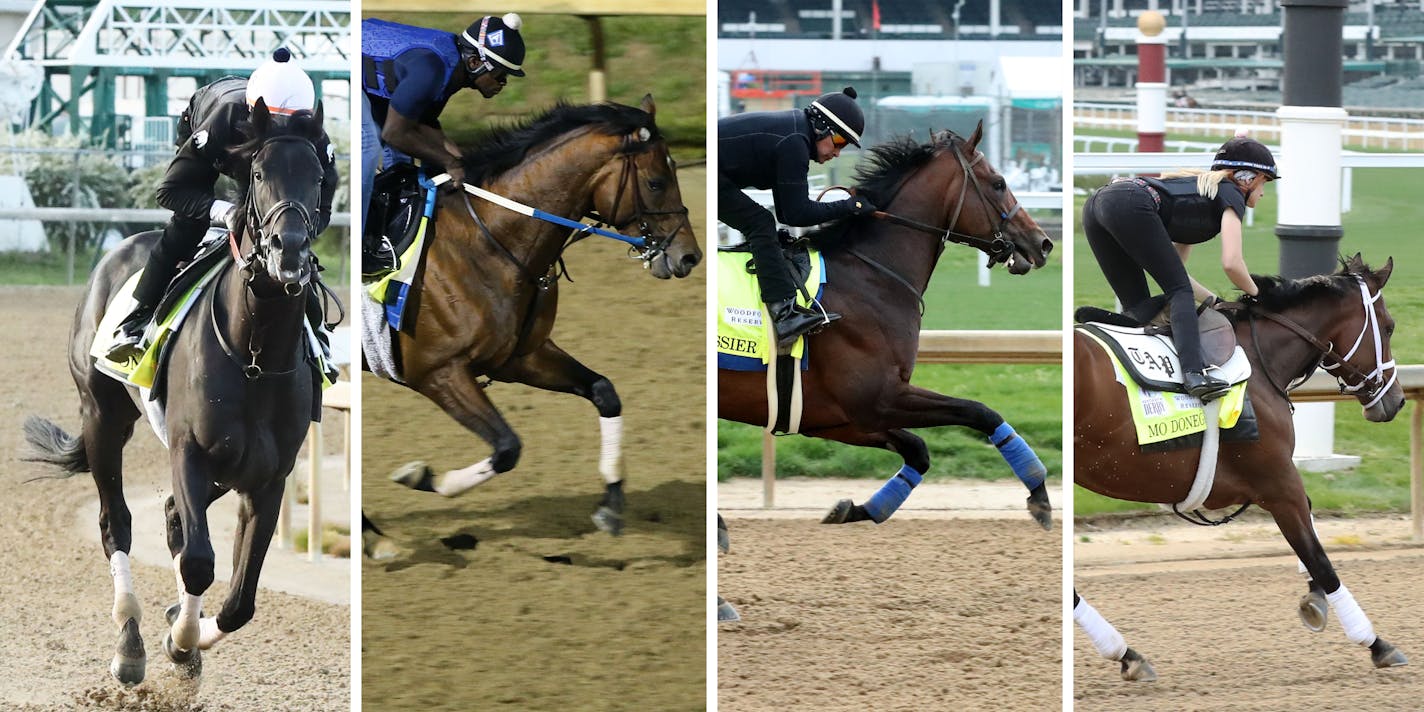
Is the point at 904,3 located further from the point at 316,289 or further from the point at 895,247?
the point at 316,289

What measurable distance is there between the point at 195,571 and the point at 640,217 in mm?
1294

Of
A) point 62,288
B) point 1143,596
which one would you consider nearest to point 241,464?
point 1143,596

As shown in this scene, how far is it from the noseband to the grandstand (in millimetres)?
2739

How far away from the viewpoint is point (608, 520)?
3.76m

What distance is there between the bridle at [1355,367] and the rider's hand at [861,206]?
100 cm

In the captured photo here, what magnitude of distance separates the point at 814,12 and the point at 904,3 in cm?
21

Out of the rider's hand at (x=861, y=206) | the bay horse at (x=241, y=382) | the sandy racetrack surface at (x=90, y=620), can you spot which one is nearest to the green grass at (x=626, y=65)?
the bay horse at (x=241, y=382)

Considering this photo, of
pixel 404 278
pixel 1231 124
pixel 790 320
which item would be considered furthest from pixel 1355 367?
pixel 1231 124

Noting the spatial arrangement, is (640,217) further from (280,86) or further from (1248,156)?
(1248,156)

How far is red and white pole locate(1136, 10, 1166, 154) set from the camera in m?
5.39

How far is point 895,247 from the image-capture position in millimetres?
4164

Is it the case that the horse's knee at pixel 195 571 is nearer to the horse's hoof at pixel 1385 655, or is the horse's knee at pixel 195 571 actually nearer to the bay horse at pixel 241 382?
→ the bay horse at pixel 241 382

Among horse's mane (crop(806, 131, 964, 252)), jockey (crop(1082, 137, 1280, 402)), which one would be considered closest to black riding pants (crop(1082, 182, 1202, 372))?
jockey (crop(1082, 137, 1280, 402))

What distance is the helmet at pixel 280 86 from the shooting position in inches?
134
